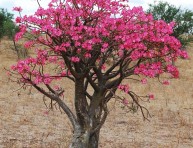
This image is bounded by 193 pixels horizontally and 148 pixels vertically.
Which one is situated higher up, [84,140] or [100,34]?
[100,34]

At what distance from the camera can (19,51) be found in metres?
40.1

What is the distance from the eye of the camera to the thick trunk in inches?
316

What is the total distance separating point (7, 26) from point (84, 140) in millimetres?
33305

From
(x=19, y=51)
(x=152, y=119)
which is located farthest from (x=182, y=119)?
(x=19, y=51)

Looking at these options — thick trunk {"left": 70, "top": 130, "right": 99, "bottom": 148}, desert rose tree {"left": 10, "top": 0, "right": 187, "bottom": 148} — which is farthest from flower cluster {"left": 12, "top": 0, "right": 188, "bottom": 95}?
thick trunk {"left": 70, "top": 130, "right": 99, "bottom": 148}

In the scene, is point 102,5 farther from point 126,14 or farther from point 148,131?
point 148,131

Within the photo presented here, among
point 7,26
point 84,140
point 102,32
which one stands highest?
point 7,26

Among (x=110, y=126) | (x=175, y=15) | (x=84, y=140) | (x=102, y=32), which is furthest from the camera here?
(x=175, y=15)

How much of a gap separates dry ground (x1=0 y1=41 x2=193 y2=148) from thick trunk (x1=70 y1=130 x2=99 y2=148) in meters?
2.09

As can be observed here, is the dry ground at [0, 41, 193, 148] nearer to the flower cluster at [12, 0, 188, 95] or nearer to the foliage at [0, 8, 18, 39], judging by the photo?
the flower cluster at [12, 0, 188, 95]

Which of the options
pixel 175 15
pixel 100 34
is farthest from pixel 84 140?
pixel 175 15

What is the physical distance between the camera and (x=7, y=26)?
39438 mm

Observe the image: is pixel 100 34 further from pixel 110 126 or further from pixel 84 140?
pixel 110 126

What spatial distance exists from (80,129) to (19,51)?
33.0 metres
